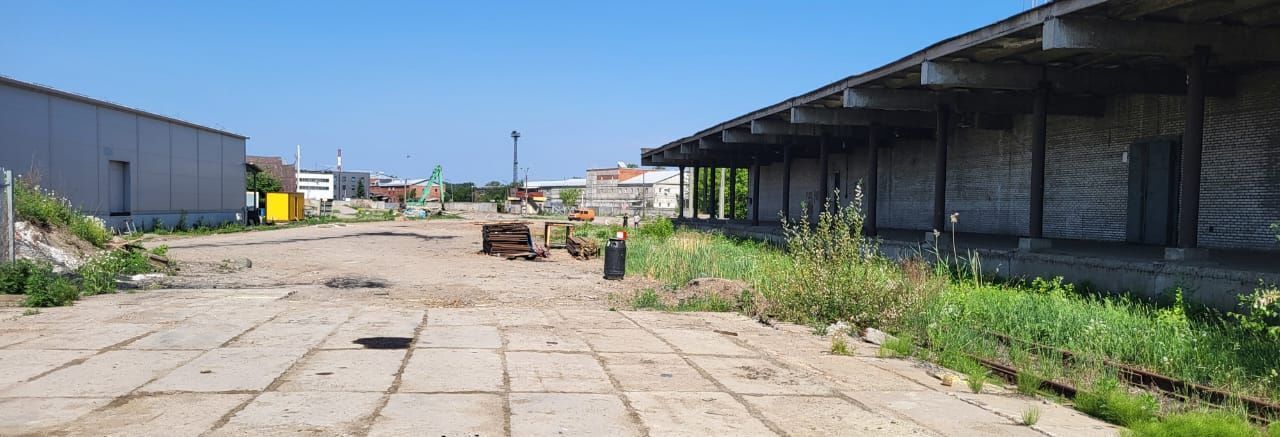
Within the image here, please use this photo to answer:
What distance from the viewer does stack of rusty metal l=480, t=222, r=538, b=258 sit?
27047mm

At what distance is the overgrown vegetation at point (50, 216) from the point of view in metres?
16.9

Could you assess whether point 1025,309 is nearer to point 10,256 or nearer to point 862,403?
point 862,403

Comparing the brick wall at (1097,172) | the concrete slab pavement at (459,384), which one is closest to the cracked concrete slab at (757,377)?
the concrete slab pavement at (459,384)

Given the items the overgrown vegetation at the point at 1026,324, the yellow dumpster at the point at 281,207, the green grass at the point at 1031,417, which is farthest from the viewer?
the yellow dumpster at the point at 281,207

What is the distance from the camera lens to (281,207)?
175ft

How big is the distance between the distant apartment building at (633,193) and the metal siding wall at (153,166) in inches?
2332

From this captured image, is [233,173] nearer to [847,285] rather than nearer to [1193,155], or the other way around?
[847,285]

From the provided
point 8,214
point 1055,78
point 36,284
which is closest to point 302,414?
point 36,284

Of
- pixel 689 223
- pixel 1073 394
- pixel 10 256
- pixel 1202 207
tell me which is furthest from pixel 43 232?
pixel 689 223

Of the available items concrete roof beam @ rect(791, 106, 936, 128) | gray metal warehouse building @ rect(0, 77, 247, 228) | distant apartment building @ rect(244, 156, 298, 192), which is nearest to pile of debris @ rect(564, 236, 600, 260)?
concrete roof beam @ rect(791, 106, 936, 128)

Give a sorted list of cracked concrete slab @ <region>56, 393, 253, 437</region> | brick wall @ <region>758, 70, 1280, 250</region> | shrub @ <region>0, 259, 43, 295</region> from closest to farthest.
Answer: cracked concrete slab @ <region>56, 393, 253, 437</region>, shrub @ <region>0, 259, 43, 295</region>, brick wall @ <region>758, 70, 1280, 250</region>

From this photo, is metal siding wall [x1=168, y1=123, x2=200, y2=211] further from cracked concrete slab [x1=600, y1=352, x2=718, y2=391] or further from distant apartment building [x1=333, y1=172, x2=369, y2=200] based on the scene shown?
distant apartment building [x1=333, y1=172, x2=369, y2=200]

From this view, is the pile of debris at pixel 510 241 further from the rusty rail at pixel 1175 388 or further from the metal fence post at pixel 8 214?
the rusty rail at pixel 1175 388

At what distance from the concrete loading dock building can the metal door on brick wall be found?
0.03m
